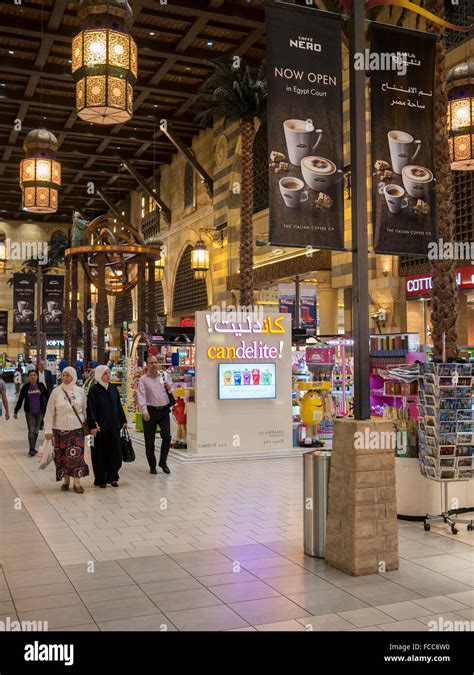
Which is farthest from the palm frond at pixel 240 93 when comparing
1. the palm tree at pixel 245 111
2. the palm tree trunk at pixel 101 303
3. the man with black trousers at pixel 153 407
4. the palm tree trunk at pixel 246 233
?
the man with black trousers at pixel 153 407

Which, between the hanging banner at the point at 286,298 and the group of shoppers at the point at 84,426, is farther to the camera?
the hanging banner at the point at 286,298

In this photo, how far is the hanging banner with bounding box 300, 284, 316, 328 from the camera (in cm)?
2133

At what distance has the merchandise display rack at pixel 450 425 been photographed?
20.9ft

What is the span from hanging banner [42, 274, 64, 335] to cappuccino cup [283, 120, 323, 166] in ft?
64.7

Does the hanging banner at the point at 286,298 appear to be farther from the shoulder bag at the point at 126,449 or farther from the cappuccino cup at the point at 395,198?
the cappuccino cup at the point at 395,198

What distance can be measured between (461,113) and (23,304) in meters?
19.2

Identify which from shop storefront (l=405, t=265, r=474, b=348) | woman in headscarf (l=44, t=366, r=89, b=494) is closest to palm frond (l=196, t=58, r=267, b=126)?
shop storefront (l=405, t=265, r=474, b=348)

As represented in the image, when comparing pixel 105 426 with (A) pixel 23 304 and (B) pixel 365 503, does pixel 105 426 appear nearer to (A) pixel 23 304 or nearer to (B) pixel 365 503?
(B) pixel 365 503

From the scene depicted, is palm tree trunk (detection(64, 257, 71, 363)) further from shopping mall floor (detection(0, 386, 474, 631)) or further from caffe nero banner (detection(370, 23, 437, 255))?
caffe nero banner (detection(370, 23, 437, 255))

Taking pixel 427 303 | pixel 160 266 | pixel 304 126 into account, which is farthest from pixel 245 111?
pixel 304 126

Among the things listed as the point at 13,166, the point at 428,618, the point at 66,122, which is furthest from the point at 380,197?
the point at 13,166

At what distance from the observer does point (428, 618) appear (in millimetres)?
4133

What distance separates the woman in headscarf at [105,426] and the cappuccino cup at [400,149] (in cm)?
470
